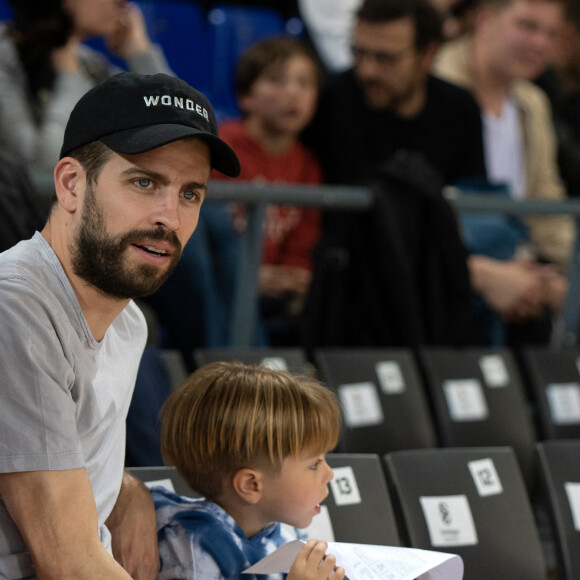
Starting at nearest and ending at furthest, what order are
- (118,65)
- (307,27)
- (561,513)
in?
(561,513) < (118,65) < (307,27)

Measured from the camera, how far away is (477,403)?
116 inches

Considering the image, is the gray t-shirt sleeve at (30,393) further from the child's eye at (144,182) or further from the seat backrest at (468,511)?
the seat backrest at (468,511)

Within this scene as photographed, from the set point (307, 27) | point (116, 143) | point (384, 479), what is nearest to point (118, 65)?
point (307, 27)

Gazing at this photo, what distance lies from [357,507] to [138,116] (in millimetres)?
998

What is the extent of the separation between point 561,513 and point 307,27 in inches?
132

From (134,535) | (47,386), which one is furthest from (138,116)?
(134,535)

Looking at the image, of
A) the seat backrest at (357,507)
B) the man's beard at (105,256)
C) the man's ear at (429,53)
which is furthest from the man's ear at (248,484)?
the man's ear at (429,53)

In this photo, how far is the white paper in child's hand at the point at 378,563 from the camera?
1562 millimetres

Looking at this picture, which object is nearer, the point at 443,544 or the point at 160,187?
the point at 160,187

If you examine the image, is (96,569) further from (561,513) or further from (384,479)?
(561,513)

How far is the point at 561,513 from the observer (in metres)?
2.25

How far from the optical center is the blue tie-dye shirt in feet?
5.34

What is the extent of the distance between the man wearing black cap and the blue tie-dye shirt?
0.17m

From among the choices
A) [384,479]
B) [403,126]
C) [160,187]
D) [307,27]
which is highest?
[307,27]
